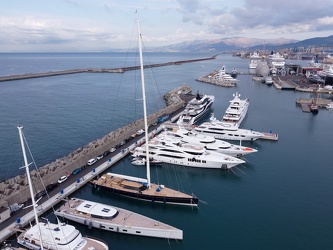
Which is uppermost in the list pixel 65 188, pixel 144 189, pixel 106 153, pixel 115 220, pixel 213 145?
pixel 213 145

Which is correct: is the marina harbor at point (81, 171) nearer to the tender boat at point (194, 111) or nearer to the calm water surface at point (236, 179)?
the calm water surface at point (236, 179)

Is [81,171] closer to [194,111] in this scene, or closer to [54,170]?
[54,170]

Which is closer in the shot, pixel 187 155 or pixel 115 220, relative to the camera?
pixel 115 220

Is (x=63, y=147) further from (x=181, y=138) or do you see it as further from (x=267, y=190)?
(x=267, y=190)

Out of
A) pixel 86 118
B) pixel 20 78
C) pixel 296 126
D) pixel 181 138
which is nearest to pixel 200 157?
pixel 181 138

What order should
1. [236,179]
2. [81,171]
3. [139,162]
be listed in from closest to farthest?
1. [81,171]
2. [236,179]
3. [139,162]

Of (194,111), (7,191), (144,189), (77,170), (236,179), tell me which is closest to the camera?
(7,191)

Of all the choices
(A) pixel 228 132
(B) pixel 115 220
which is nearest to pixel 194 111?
(A) pixel 228 132
